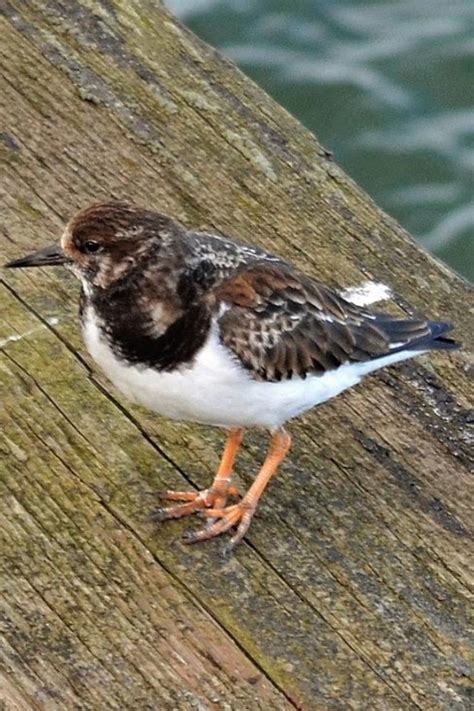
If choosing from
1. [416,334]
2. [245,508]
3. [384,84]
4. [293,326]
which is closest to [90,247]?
[293,326]

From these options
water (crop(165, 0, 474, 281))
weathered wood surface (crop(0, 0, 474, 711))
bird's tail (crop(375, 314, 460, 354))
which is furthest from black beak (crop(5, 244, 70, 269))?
water (crop(165, 0, 474, 281))

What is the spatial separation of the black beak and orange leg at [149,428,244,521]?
1.67ft

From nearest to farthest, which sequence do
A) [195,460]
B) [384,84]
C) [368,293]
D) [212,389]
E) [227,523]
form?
[227,523] < [212,389] < [195,460] < [368,293] < [384,84]

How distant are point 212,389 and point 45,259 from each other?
1.39 ft

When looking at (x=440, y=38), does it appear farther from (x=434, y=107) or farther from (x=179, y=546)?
(x=179, y=546)

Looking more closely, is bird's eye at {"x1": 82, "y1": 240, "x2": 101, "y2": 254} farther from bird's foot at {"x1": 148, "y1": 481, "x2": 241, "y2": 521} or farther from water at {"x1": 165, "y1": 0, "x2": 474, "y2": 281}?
water at {"x1": 165, "y1": 0, "x2": 474, "y2": 281}

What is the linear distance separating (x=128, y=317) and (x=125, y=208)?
0.22 meters

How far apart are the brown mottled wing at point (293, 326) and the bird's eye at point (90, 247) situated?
261mm

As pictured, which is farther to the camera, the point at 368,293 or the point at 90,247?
the point at 368,293

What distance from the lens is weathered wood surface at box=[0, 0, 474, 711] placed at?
251 cm

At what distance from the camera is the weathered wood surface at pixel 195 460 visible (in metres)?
2.51

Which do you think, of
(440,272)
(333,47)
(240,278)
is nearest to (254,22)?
(333,47)

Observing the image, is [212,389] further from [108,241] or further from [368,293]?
[368,293]

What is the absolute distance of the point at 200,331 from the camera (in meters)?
2.91
